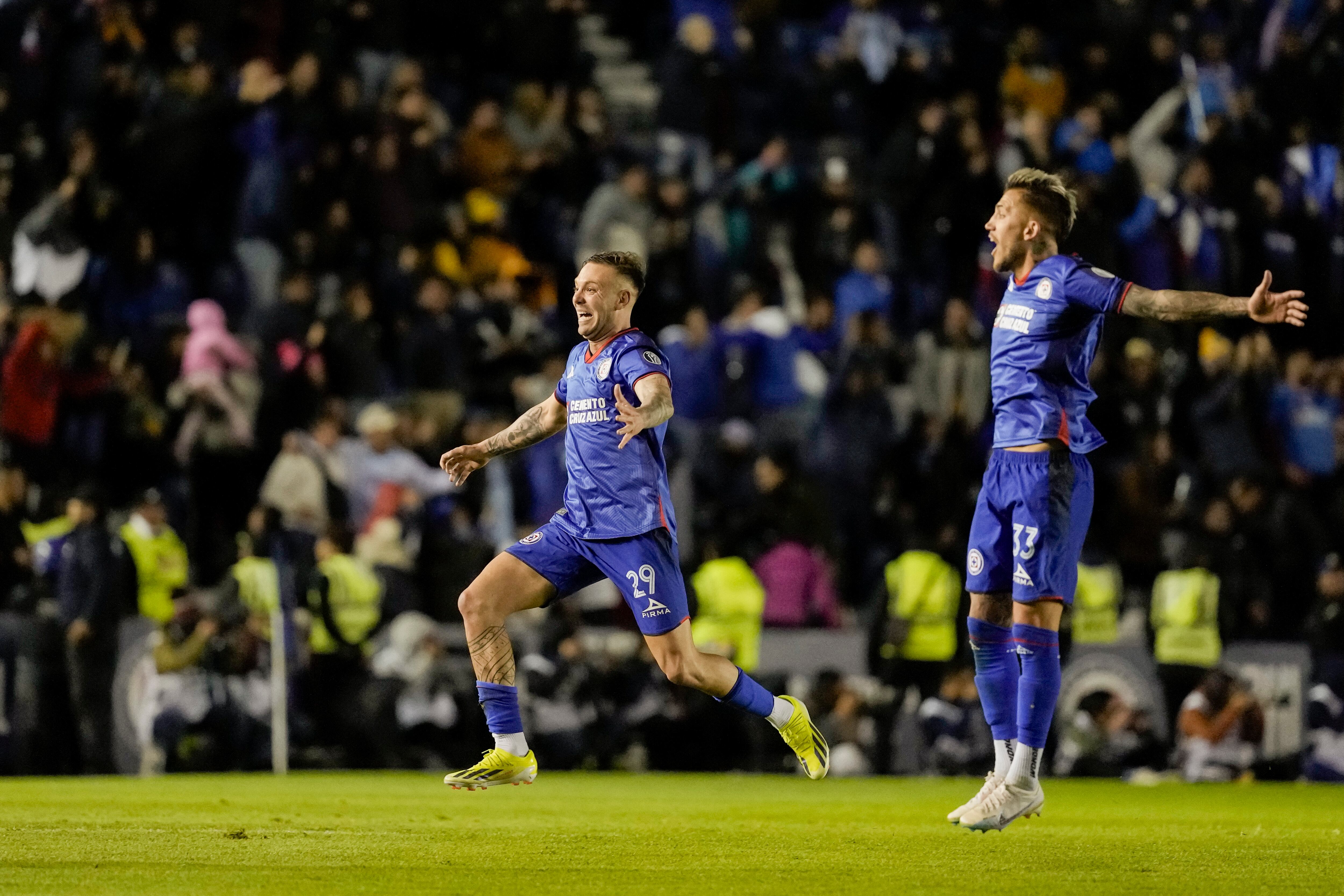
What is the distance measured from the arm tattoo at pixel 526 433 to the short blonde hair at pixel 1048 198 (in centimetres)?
231

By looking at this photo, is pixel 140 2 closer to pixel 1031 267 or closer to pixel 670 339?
pixel 670 339

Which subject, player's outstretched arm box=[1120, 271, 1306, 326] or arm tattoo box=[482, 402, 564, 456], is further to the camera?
arm tattoo box=[482, 402, 564, 456]

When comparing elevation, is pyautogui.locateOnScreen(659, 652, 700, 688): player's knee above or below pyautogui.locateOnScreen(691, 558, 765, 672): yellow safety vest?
below

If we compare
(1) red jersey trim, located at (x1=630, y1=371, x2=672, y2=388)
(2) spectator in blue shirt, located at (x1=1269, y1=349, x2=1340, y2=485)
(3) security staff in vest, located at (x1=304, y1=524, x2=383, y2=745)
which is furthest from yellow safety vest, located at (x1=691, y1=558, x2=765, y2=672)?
(1) red jersey trim, located at (x1=630, y1=371, x2=672, y2=388)

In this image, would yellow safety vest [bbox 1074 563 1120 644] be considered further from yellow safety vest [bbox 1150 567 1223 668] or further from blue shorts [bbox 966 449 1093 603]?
blue shorts [bbox 966 449 1093 603]

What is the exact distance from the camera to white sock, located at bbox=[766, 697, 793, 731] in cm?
915

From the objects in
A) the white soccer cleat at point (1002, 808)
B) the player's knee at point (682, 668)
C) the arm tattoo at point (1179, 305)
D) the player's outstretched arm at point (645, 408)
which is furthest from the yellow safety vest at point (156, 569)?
the arm tattoo at point (1179, 305)

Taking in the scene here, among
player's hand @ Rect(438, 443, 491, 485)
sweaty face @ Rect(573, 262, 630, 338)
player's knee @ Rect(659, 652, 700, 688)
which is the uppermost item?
sweaty face @ Rect(573, 262, 630, 338)

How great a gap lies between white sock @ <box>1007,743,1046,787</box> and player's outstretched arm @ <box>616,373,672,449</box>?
2.11 meters

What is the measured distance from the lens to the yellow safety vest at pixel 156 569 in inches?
578

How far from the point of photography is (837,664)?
50.1ft

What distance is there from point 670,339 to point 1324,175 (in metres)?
7.86

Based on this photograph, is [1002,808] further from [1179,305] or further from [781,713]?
[1179,305]

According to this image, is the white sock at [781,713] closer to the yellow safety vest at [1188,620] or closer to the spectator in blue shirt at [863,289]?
the yellow safety vest at [1188,620]
